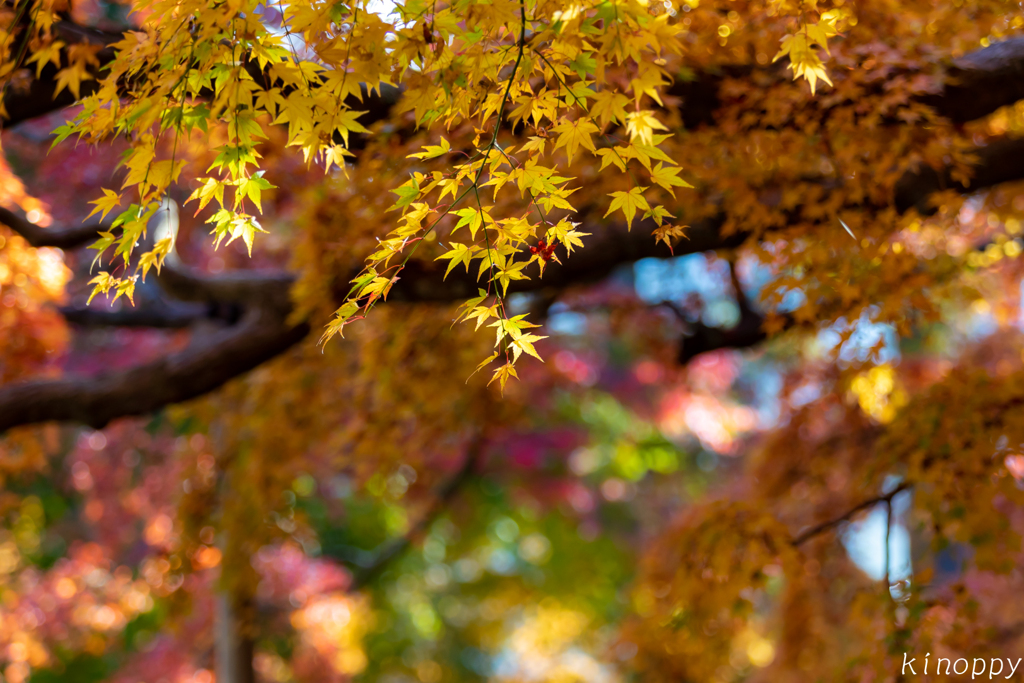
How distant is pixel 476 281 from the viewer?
3244 mm

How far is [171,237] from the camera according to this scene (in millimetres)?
1931

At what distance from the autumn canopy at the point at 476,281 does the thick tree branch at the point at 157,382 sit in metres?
0.02

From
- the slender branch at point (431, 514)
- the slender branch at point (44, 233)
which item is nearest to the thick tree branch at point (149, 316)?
the slender branch at point (44, 233)

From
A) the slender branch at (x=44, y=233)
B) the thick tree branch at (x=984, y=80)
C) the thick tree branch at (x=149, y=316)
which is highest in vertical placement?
the thick tree branch at (x=984, y=80)

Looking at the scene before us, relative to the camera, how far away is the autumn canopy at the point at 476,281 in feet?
5.54

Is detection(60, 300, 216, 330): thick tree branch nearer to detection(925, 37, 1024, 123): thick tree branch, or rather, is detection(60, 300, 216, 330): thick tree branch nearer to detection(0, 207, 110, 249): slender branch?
detection(0, 207, 110, 249): slender branch

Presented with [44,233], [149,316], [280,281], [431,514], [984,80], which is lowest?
[431,514]

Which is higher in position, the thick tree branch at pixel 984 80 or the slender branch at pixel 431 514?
the thick tree branch at pixel 984 80

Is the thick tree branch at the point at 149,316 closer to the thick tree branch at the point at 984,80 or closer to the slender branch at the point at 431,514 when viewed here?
the slender branch at the point at 431,514

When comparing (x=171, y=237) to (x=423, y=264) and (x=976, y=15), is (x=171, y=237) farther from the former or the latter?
(x=976, y=15)

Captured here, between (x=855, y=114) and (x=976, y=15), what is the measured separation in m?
0.85

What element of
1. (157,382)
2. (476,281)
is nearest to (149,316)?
(157,382)

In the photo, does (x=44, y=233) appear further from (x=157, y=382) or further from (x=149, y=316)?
(x=149, y=316)

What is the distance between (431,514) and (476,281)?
5.62 m
